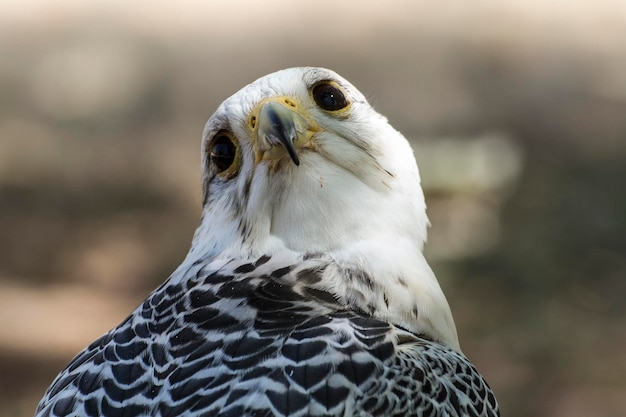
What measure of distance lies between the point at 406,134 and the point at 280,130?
6.53 m

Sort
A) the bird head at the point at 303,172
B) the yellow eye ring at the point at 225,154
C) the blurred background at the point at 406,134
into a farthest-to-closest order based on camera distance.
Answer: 1. the blurred background at the point at 406,134
2. the yellow eye ring at the point at 225,154
3. the bird head at the point at 303,172

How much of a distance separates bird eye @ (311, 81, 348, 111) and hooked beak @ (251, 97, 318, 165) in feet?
0.56

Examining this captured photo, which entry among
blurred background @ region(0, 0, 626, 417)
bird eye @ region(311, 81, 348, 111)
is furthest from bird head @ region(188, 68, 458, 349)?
blurred background @ region(0, 0, 626, 417)

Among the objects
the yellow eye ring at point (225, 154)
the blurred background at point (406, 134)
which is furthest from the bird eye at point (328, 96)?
the blurred background at point (406, 134)

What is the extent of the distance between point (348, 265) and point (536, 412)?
5.52m

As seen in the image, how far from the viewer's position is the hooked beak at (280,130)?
3.32 metres

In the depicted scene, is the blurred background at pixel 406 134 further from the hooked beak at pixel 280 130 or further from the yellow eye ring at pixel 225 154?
the hooked beak at pixel 280 130

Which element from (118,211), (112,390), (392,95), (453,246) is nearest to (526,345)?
(453,246)

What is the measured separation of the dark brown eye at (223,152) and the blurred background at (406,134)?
5.49 meters

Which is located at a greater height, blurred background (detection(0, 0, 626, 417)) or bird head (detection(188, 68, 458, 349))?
bird head (detection(188, 68, 458, 349))

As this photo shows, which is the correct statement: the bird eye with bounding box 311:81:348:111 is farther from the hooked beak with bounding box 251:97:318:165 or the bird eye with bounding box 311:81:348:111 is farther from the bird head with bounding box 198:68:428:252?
the hooked beak with bounding box 251:97:318:165

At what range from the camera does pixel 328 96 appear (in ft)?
12.3

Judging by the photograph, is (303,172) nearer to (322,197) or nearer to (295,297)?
(322,197)

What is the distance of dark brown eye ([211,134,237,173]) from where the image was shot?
3.74 meters
